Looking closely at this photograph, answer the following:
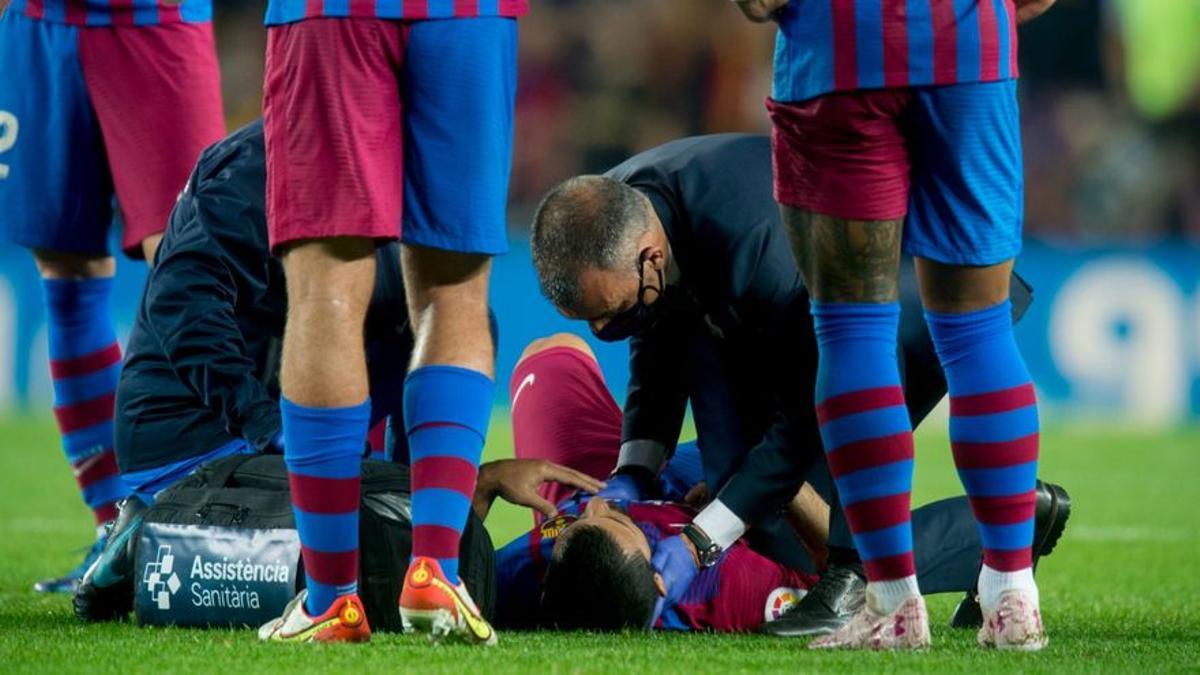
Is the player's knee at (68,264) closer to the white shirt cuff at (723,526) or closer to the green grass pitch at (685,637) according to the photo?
the green grass pitch at (685,637)

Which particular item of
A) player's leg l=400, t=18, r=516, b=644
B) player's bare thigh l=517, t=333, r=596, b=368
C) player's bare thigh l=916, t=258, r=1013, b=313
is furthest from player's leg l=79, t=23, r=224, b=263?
player's bare thigh l=916, t=258, r=1013, b=313

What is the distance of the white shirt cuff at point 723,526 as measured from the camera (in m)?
4.11

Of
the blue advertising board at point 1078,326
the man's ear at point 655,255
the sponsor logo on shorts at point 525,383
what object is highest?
the man's ear at point 655,255

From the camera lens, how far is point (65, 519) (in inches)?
255

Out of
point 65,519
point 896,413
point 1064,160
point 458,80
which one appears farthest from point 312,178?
A: point 1064,160

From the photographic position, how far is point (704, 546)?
409 centimetres

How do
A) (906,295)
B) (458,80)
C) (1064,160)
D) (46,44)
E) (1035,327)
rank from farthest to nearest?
(1064,160) < (1035,327) < (46,44) < (906,295) < (458,80)

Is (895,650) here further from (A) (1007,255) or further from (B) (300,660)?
(B) (300,660)

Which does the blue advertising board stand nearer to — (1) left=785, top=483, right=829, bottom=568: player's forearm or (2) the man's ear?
(1) left=785, top=483, right=829, bottom=568: player's forearm

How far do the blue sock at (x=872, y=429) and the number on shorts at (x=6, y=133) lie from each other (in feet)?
8.34

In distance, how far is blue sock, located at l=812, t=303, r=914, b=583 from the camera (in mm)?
3500

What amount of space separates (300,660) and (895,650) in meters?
1.09

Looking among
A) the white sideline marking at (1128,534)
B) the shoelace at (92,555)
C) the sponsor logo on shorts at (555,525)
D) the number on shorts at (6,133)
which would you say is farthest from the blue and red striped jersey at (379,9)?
the white sideline marking at (1128,534)

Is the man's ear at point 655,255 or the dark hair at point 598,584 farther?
the man's ear at point 655,255
